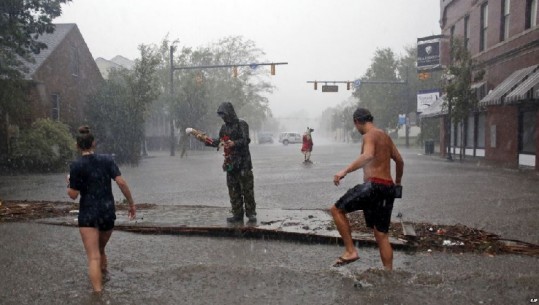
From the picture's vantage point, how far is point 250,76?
5978cm

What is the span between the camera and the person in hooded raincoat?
720cm

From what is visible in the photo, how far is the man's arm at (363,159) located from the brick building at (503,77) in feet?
41.3

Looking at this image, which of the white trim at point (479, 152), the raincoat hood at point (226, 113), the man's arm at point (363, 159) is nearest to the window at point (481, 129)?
the white trim at point (479, 152)

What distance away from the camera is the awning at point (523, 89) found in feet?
50.9

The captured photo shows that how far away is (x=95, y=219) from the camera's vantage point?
4.48 m

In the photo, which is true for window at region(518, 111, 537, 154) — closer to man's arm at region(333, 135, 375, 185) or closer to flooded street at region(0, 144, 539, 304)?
flooded street at region(0, 144, 539, 304)

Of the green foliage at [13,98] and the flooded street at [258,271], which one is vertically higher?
the green foliage at [13,98]

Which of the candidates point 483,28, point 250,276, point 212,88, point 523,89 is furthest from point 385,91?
point 250,276

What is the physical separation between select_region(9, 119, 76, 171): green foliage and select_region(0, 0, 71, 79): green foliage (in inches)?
97.0

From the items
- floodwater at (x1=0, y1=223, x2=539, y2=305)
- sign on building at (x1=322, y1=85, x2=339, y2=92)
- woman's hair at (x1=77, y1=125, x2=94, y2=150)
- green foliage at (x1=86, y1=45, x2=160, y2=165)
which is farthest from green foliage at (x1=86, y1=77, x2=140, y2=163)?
woman's hair at (x1=77, y1=125, x2=94, y2=150)

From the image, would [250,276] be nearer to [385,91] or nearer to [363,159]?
[363,159]

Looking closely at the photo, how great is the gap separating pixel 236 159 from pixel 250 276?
8.43 feet

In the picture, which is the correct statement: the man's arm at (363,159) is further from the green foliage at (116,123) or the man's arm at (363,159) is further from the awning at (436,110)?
the green foliage at (116,123)

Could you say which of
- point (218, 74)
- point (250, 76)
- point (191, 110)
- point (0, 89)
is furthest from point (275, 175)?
point (250, 76)
